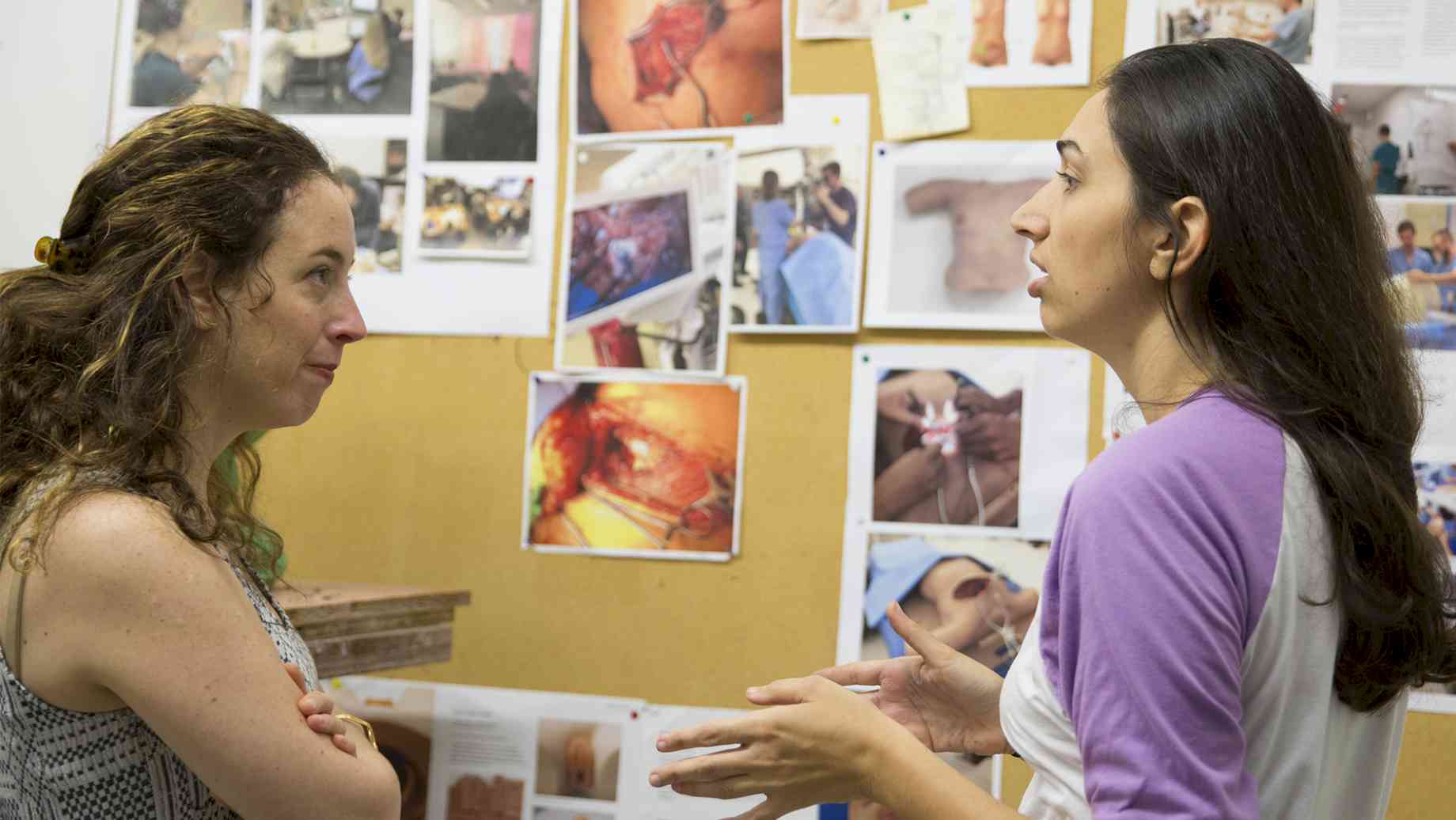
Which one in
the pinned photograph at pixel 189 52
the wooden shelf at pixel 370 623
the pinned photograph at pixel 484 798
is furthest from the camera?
the pinned photograph at pixel 189 52

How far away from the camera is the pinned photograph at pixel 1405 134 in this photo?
4.60ft

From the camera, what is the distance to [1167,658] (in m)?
0.66

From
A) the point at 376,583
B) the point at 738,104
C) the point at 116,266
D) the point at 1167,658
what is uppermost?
the point at 738,104

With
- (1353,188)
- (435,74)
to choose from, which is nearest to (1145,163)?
(1353,188)

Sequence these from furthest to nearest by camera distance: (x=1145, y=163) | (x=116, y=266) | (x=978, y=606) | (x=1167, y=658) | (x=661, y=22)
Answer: (x=661, y=22) < (x=978, y=606) < (x=116, y=266) < (x=1145, y=163) < (x=1167, y=658)

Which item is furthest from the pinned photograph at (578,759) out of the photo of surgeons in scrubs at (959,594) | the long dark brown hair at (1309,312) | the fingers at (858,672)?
the long dark brown hair at (1309,312)

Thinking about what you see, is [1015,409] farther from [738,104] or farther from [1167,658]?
[1167,658]

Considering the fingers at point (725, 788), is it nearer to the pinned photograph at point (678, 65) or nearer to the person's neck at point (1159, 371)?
the person's neck at point (1159, 371)

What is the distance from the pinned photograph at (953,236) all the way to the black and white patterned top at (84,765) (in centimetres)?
86

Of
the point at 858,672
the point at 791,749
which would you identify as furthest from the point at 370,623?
the point at 791,749

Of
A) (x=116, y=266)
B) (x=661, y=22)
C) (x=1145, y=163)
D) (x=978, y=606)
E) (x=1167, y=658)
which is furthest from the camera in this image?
(x=661, y=22)

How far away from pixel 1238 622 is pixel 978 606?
0.79m

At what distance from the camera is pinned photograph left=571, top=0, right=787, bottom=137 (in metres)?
1.54

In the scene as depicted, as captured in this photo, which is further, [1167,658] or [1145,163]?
[1145,163]
